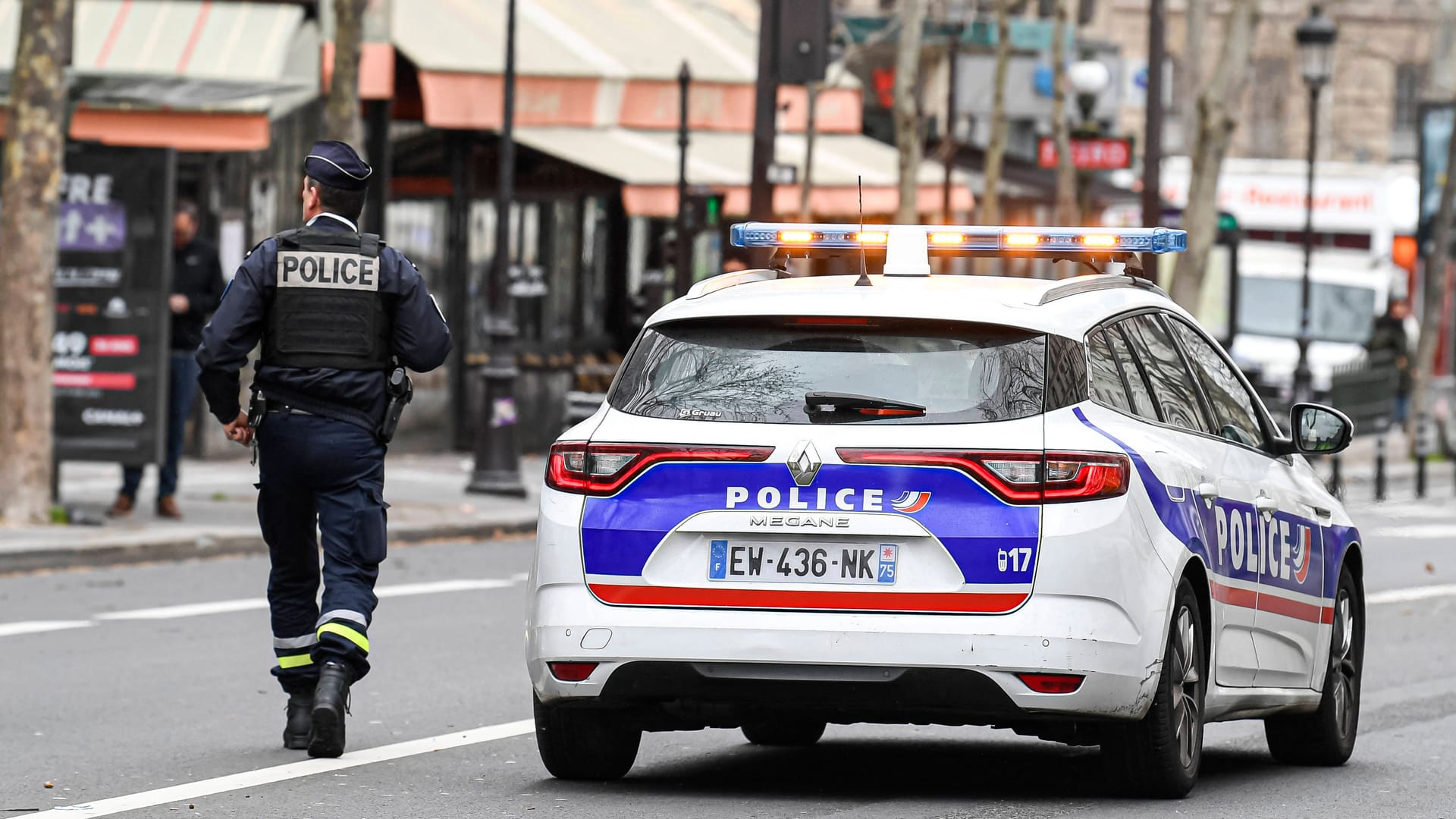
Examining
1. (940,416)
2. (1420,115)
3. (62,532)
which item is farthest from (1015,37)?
(940,416)

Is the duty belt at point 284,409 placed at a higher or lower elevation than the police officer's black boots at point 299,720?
higher

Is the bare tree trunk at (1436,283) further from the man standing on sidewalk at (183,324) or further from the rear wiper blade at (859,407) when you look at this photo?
the rear wiper blade at (859,407)

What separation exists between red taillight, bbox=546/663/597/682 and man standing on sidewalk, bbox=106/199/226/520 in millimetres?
10584

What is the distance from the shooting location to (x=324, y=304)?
8.41 meters

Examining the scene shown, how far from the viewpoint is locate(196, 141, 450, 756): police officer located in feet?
27.4

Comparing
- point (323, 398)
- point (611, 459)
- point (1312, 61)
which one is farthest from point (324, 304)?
point (1312, 61)

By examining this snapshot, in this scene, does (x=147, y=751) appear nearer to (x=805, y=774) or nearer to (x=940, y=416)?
(x=805, y=774)

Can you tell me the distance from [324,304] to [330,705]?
121 cm

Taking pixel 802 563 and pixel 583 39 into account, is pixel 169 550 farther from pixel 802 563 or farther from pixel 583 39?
pixel 583 39

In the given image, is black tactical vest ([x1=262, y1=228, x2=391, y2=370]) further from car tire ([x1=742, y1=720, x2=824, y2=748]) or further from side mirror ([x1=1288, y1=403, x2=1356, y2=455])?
side mirror ([x1=1288, y1=403, x2=1356, y2=455])

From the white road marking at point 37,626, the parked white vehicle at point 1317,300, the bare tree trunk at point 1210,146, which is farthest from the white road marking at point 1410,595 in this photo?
the parked white vehicle at point 1317,300

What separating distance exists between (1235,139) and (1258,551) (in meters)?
54.3

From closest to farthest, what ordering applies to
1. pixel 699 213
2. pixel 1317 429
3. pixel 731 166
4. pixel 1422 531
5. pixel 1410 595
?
pixel 1317 429 → pixel 1410 595 → pixel 1422 531 → pixel 699 213 → pixel 731 166

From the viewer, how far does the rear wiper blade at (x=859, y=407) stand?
733cm
